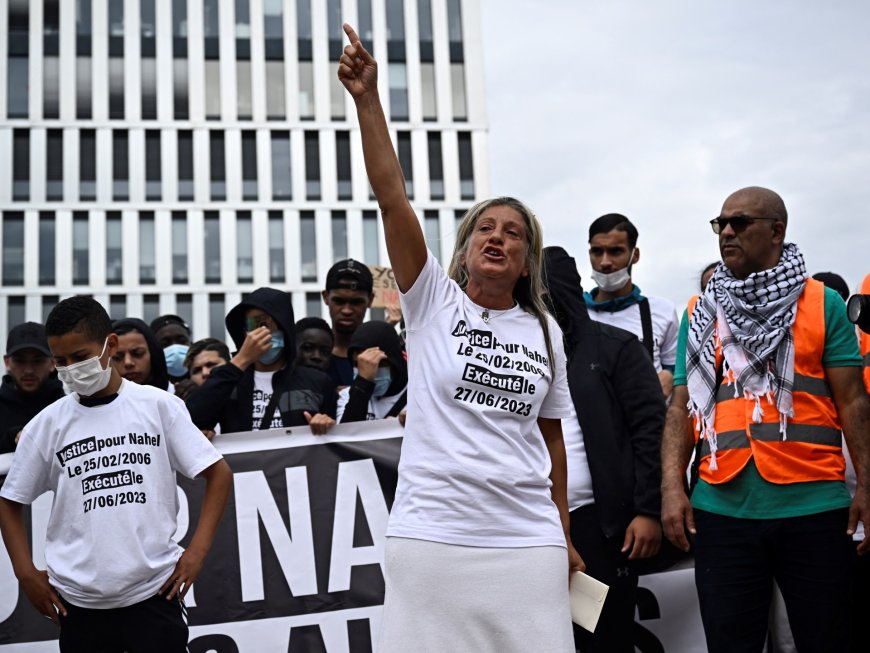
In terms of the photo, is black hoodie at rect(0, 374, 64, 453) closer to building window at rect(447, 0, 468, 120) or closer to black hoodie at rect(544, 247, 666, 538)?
black hoodie at rect(544, 247, 666, 538)

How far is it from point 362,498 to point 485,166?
4353 centimetres

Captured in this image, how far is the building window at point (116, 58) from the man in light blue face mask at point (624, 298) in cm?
4449

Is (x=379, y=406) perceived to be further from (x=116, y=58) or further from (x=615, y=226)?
(x=116, y=58)

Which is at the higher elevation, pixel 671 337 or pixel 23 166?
pixel 23 166

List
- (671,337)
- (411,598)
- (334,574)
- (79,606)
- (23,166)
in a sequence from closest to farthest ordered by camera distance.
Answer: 1. (411,598)
2. (79,606)
3. (334,574)
4. (671,337)
5. (23,166)

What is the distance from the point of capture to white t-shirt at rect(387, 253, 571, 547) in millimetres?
3098

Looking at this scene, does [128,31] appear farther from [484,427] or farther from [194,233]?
[484,427]

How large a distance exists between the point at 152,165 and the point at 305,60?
8350 mm

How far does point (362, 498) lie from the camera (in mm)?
5582

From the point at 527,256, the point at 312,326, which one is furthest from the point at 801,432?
the point at 312,326

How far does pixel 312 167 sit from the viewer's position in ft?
158

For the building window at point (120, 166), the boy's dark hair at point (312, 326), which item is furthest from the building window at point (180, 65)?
the boy's dark hair at point (312, 326)

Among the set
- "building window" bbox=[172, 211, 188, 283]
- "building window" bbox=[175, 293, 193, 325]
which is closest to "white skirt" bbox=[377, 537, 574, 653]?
"building window" bbox=[175, 293, 193, 325]

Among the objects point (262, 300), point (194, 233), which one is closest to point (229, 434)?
point (262, 300)
